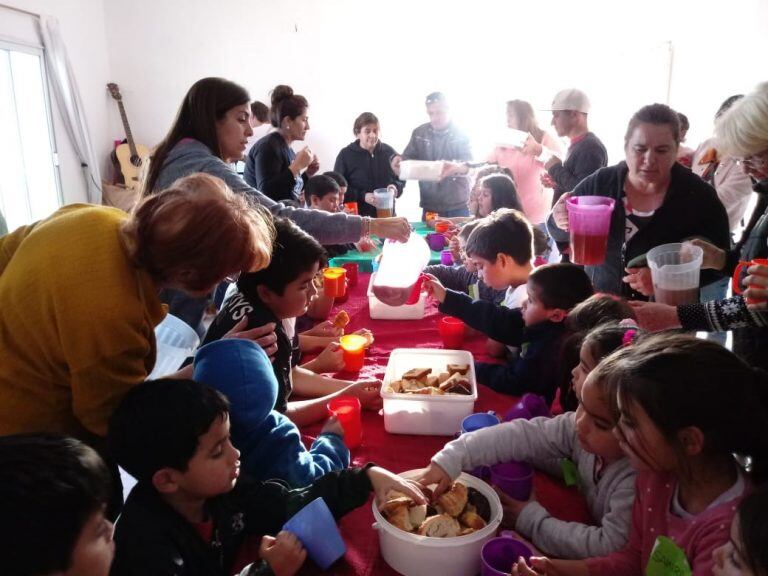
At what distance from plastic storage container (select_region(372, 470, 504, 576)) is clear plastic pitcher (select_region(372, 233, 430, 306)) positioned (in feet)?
3.86

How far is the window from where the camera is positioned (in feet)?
16.6

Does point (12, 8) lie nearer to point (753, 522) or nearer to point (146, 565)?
point (146, 565)

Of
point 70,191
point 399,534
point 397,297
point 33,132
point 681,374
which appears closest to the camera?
point 681,374

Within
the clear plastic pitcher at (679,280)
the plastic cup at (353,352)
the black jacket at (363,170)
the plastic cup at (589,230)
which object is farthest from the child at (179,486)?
the black jacket at (363,170)

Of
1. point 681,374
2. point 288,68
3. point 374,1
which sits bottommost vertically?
point 681,374

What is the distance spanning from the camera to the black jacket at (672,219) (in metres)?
2.04

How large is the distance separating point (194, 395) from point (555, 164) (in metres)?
3.19

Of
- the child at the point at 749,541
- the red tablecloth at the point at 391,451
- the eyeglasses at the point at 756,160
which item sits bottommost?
the red tablecloth at the point at 391,451

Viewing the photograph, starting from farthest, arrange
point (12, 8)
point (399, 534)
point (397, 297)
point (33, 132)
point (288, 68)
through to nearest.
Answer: point (288, 68), point (33, 132), point (12, 8), point (397, 297), point (399, 534)

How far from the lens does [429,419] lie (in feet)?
4.92

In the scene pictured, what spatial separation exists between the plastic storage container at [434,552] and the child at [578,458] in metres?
0.15

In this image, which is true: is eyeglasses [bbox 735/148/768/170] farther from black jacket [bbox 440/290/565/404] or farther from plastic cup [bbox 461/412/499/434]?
plastic cup [bbox 461/412/499/434]

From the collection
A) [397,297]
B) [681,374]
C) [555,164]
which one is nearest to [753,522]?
[681,374]

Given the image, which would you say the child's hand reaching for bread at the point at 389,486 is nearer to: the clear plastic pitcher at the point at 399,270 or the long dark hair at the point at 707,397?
the long dark hair at the point at 707,397
